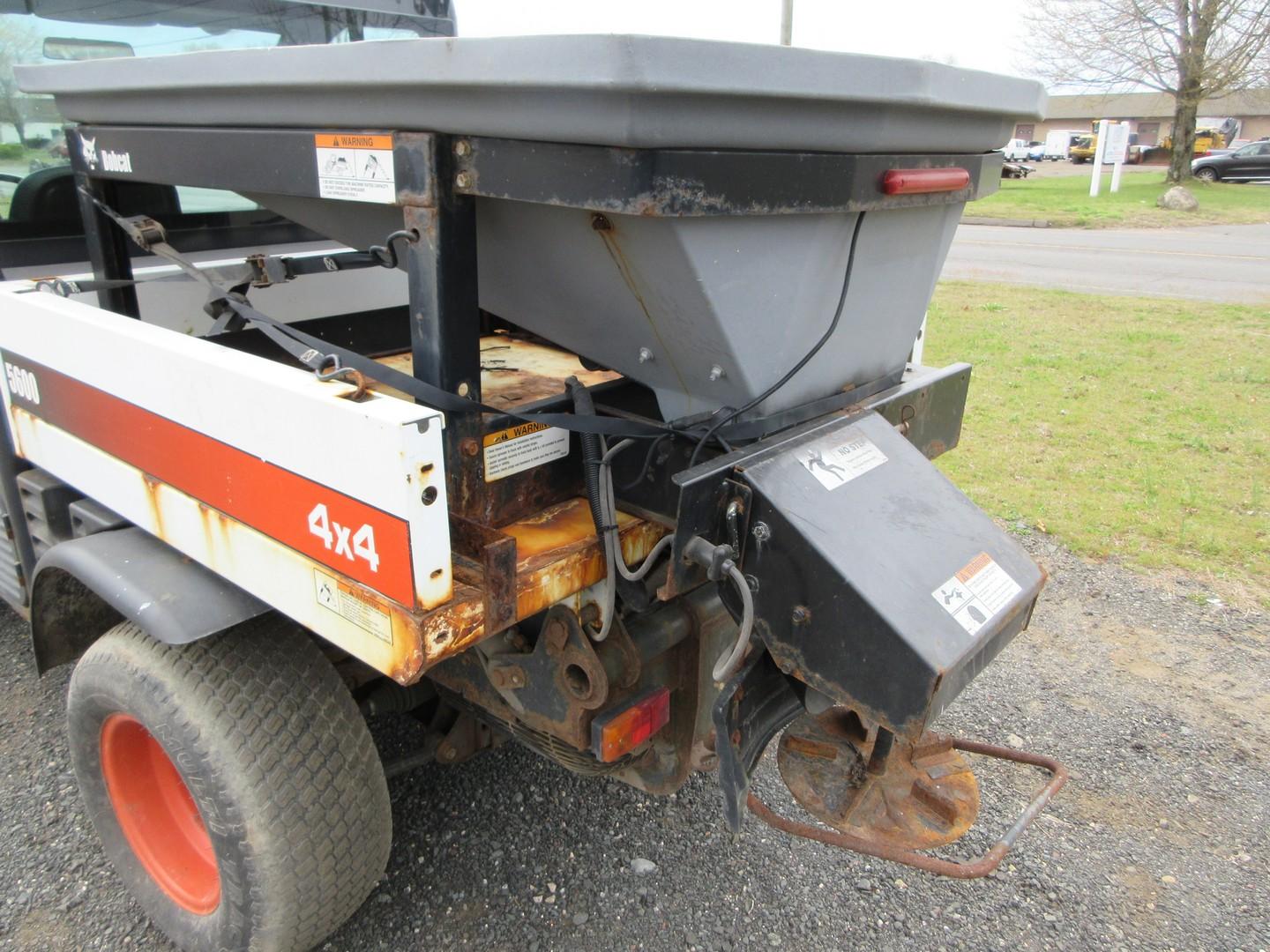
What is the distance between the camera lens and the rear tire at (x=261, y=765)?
1872mm

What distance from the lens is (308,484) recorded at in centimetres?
158

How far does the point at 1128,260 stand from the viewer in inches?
524

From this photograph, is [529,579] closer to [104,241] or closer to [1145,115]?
[104,241]

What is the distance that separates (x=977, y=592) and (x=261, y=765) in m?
1.41

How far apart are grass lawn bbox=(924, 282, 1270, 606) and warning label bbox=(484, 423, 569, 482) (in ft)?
10.5

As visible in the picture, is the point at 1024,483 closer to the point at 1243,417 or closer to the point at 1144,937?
the point at 1243,417

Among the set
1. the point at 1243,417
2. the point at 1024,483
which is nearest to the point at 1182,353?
the point at 1243,417

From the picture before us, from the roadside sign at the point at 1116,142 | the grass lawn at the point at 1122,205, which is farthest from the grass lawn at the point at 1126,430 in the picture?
the roadside sign at the point at 1116,142

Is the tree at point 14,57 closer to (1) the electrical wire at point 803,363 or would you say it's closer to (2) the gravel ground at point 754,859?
(2) the gravel ground at point 754,859

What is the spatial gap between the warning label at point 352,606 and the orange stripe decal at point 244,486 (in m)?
A: 0.03

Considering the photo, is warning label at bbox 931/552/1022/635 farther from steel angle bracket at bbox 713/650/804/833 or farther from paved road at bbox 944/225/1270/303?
paved road at bbox 944/225/1270/303

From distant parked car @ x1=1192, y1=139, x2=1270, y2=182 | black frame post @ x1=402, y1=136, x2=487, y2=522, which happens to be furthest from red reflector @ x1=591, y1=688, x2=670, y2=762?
distant parked car @ x1=1192, y1=139, x2=1270, y2=182

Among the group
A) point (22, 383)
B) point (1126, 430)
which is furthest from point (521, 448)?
point (1126, 430)

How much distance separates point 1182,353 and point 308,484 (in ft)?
25.7
